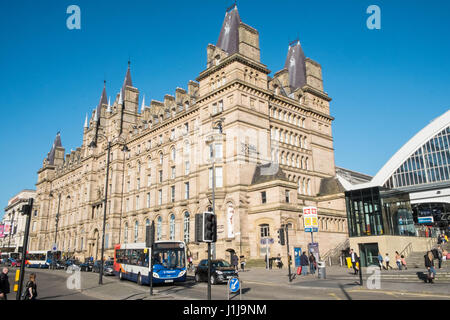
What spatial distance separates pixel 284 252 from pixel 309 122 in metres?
23.7

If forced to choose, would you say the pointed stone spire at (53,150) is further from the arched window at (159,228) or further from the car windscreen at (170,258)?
the car windscreen at (170,258)

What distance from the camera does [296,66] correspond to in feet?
182

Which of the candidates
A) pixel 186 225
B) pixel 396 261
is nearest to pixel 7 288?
pixel 396 261

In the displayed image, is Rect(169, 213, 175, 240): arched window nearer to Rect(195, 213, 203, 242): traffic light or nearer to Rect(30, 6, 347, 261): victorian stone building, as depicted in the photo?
Rect(30, 6, 347, 261): victorian stone building

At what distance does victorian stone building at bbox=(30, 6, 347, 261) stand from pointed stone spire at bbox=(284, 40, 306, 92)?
0.59 ft

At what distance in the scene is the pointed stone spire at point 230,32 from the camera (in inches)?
1796

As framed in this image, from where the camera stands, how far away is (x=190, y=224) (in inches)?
1820

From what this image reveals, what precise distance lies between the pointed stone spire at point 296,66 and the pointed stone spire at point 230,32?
498 inches

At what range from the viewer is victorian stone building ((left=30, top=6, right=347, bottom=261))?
39.2m

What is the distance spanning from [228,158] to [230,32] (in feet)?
58.2

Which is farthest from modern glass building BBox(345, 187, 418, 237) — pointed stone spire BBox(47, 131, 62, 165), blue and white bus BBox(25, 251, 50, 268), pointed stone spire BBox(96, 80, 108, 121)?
pointed stone spire BBox(47, 131, 62, 165)

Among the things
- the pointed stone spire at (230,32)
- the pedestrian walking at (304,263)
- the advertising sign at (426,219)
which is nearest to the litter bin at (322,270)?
the pedestrian walking at (304,263)
